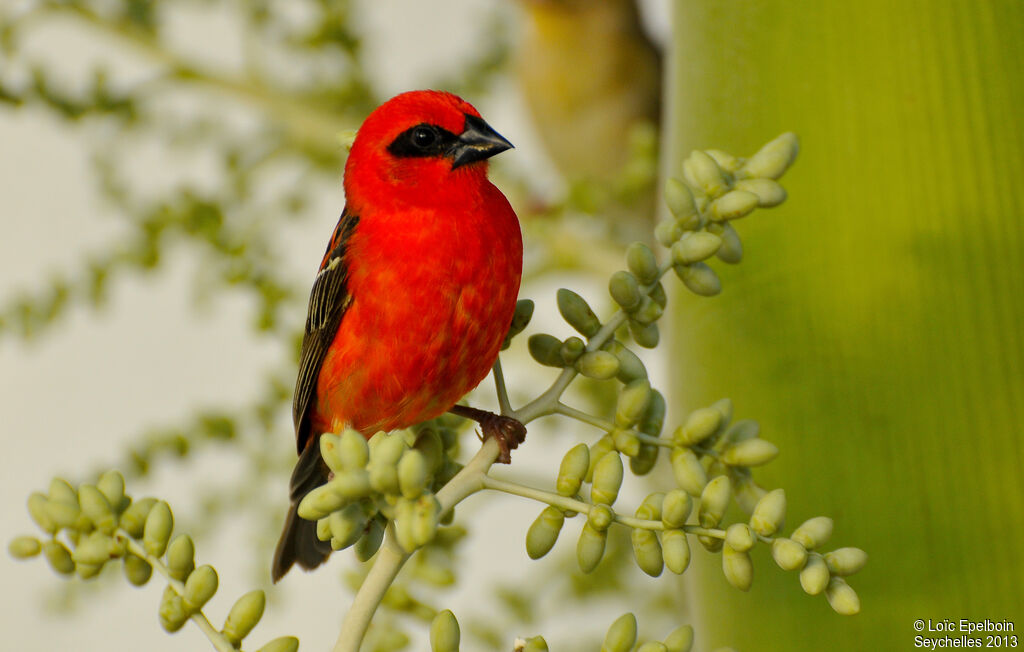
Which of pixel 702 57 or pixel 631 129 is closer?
pixel 702 57

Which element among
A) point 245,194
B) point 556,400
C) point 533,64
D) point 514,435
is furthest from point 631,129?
point 556,400

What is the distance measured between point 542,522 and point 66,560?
0.60 feet

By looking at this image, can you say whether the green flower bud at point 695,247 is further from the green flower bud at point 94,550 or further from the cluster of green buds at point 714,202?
the green flower bud at point 94,550

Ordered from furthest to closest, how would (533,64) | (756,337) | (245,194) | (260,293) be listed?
(533,64)
(245,194)
(260,293)
(756,337)

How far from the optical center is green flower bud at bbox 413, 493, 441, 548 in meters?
0.30

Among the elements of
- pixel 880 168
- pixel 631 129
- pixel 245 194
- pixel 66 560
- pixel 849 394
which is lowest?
pixel 66 560

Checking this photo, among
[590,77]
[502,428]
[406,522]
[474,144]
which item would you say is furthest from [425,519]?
[590,77]

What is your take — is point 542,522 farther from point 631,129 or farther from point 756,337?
point 631,129

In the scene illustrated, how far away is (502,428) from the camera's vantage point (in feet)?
1.71

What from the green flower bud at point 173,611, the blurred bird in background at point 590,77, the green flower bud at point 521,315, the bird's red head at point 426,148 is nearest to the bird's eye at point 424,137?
the bird's red head at point 426,148

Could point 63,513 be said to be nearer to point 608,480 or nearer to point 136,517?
point 136,517

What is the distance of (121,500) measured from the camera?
36cm

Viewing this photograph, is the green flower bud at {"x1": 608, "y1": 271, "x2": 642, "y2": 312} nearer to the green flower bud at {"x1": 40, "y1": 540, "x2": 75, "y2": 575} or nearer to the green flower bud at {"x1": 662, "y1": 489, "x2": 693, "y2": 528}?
the green flower bud at {"x1": 662, "y1": 489, "x2": 693, "y2": 528}

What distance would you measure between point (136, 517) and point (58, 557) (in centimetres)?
3
